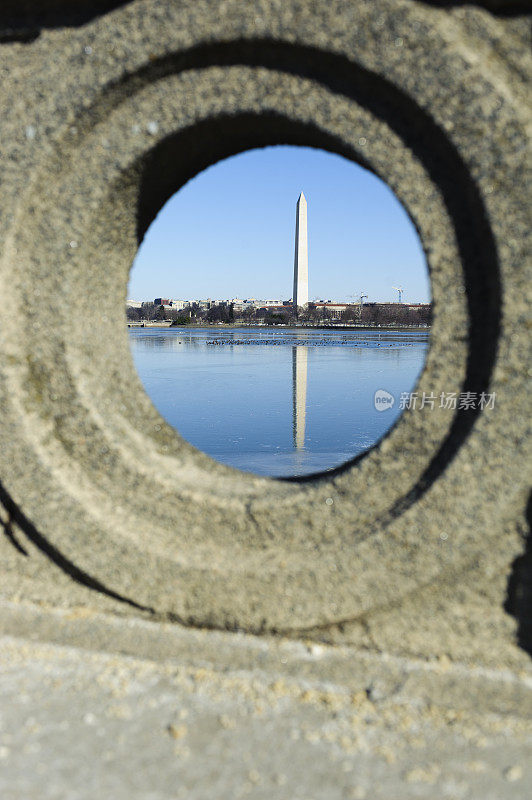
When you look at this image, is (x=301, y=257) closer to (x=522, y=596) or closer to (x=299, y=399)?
(x=299, y=399)

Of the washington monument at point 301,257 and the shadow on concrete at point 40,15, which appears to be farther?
the washington monument at point 301,257

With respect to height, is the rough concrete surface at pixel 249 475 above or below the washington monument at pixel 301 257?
below

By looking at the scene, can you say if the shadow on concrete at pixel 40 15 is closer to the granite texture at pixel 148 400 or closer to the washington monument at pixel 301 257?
the granite texture at pixel 148 400

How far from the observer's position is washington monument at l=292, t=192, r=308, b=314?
3638 centimetres

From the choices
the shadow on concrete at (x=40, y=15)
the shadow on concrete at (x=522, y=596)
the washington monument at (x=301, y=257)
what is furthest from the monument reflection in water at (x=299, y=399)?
the washington monument at (x=301, y=257)

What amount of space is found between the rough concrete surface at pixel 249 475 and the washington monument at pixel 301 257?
34586 mm

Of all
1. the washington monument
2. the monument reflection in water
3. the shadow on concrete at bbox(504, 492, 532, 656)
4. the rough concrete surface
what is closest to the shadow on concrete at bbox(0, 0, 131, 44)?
the rough concrete surface

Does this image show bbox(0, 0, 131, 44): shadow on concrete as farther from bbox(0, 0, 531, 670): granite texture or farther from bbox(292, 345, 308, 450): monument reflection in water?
bbox(292, 345, 308, 450): monument reflection in water

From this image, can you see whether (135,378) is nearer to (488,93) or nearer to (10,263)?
(10,263)

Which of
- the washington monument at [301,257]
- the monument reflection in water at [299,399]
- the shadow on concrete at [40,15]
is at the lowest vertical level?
the monument reflection in water at [299,399]

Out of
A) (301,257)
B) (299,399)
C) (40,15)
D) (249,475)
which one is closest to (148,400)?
(249,475)

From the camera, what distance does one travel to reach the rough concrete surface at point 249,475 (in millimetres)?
2264

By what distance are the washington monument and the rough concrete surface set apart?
113 ft

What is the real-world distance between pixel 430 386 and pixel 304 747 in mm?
1477
